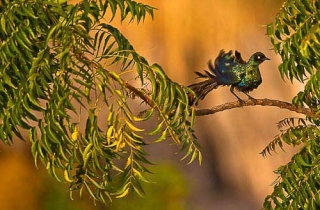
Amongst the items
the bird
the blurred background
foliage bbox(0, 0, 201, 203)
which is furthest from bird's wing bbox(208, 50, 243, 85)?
the blurred background

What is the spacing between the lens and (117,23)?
6.33 metres

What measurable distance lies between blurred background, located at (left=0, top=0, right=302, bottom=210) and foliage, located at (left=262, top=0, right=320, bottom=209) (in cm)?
240

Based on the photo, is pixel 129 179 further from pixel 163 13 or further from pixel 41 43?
pixel 163 13

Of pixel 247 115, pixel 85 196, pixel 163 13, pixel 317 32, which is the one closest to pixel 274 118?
pixel 247 115

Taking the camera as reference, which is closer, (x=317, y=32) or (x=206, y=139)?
(x=317, y=32)

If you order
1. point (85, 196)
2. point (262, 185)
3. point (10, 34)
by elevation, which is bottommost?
point (262, 185)

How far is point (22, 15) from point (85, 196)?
3.56 meters

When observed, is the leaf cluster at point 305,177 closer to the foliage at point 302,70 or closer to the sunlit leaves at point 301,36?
the foliage at point 302,70

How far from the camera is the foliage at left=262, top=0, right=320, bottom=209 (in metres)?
3.32

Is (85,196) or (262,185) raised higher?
(85,196)

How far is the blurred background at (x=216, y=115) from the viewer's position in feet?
20.9

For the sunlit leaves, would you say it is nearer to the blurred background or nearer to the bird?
the bird

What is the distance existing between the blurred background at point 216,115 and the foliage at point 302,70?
240cm

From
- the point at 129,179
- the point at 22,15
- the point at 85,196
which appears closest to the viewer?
the point at 22,15
